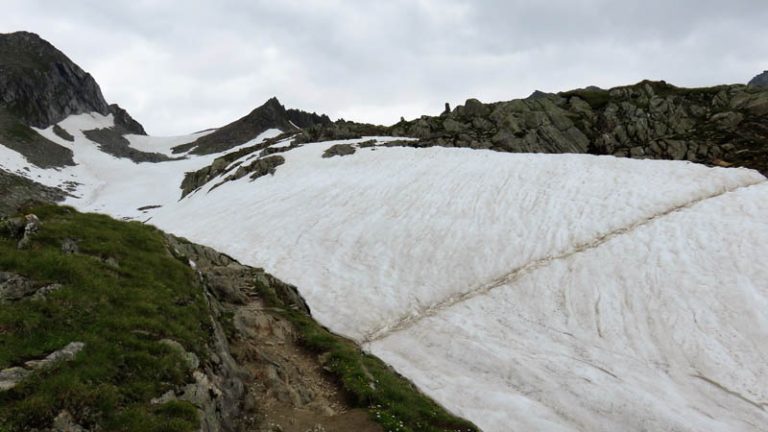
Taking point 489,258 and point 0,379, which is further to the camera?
point 489,258

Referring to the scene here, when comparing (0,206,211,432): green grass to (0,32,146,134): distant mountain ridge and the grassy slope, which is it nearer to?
the grassy slope

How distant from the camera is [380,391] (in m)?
15.7

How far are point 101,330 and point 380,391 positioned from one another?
9276 millimetres

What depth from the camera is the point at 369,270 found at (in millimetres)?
29938

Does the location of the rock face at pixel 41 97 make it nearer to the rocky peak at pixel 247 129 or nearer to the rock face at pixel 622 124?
the rocky peak at pixel 247 129

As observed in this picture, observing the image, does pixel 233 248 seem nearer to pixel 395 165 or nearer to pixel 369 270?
pixel 369 270

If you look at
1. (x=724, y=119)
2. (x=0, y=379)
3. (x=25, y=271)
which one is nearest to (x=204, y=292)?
(x=25, y=271)

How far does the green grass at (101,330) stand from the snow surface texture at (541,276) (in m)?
10.4

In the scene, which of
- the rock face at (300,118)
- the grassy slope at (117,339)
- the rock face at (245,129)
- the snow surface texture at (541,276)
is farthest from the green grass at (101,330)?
the rock face at (300,118)

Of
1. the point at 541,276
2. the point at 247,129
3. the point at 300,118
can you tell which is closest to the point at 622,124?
the point at 541,276

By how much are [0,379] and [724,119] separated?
8619 centimetres

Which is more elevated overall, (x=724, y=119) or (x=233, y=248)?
(x=724, y=119)

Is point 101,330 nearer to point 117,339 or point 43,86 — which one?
point 117,339

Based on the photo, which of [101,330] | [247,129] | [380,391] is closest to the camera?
[101,330]
